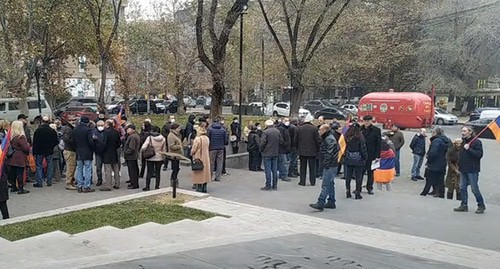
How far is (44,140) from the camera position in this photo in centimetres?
1322

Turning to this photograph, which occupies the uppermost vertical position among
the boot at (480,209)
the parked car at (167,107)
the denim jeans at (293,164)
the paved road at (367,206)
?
the parked car at (167,107)

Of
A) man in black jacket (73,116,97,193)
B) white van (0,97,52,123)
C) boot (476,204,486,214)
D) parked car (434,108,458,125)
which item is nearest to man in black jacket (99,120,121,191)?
man in black jacket (73,116,97,193)

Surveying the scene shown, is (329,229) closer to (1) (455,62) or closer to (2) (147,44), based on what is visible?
(2) (147,44)

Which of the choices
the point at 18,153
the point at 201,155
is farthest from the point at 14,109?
the point at 201,155

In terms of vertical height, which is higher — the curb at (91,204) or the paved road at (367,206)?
the curb at (91,204)

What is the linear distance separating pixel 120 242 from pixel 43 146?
19.5ft

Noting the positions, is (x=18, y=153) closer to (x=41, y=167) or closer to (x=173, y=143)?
(x=41, y=167)

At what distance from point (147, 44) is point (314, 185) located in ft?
77.2

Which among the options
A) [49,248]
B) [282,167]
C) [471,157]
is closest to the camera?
[49,248]

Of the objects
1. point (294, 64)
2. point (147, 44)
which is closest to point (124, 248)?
point (294, 64)

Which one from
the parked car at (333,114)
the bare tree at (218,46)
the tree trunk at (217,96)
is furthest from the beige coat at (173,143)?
the parked car at (333,114)

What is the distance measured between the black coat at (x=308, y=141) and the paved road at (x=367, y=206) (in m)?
0.86

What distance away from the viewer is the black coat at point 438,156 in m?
13.0

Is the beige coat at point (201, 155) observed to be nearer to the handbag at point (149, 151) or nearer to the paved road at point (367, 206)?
the paved road at point (367, 206)
